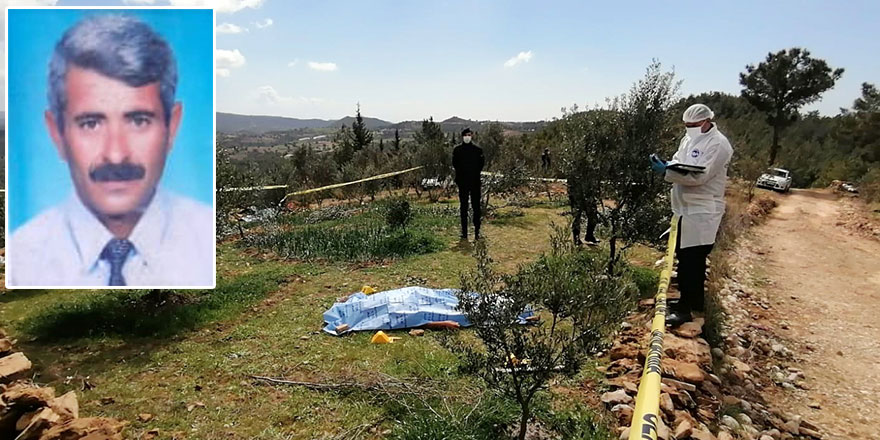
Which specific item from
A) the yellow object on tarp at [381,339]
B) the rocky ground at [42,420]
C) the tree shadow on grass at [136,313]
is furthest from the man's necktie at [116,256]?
the tree shadow on grass at [136,313]

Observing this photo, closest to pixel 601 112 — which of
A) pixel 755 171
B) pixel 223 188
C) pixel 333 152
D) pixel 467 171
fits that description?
pixel 467 171

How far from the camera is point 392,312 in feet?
16.5

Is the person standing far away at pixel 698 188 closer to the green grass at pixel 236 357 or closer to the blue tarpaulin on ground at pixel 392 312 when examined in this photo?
the green grass at pixel 236 357

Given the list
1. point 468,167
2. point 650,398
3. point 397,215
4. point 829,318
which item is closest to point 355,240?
point 397,215

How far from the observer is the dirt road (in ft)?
12.8

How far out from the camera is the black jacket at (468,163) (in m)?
8.70

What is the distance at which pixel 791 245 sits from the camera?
433 inches

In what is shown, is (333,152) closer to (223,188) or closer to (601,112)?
(223,188)

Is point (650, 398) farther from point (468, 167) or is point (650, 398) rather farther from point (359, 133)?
point (359, 133)

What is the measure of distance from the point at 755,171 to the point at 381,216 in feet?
46.7

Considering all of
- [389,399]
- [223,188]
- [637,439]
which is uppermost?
[223,188]

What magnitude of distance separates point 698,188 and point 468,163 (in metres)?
4.84

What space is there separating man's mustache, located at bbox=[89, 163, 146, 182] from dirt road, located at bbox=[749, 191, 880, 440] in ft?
15.2

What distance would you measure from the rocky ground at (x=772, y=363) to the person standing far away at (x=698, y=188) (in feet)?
2.14
